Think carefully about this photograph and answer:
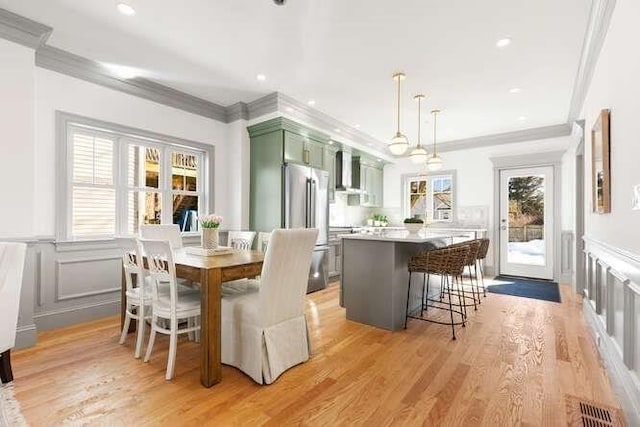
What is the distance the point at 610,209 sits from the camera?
2.36 meters

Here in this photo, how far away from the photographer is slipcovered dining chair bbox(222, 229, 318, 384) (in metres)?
2.11

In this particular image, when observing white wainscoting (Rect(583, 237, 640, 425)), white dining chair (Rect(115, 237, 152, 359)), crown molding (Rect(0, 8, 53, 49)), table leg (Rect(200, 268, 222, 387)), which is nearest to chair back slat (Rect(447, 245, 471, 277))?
white wainscoting (Rect(583, 237, 640, 425))

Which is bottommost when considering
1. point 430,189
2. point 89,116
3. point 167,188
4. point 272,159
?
point 167,188

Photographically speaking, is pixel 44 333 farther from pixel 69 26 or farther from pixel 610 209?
pixel 610 209

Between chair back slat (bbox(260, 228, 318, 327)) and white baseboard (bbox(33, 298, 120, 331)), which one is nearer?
chair back slat (bbox(260, 228, 318, 327))

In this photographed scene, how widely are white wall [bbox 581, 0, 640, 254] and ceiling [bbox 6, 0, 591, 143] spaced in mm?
476

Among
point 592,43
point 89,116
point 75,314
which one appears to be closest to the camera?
point 592,43

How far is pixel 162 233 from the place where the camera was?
3451mm

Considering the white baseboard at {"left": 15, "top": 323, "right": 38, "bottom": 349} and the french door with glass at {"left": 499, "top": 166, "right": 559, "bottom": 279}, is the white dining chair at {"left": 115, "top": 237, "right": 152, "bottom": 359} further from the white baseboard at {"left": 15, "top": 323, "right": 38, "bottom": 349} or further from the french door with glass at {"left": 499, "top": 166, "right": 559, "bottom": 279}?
the french door with glass at {"left": 499, "top": 166, "right": 559, "bottom": 279}

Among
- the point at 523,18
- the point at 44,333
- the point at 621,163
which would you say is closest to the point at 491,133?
the point at 523,18

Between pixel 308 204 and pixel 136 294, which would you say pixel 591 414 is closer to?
pixel 136 294

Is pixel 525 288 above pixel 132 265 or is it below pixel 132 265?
below

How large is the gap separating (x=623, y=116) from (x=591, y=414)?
6.07 feet

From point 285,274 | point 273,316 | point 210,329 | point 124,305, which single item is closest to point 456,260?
point 285,274
